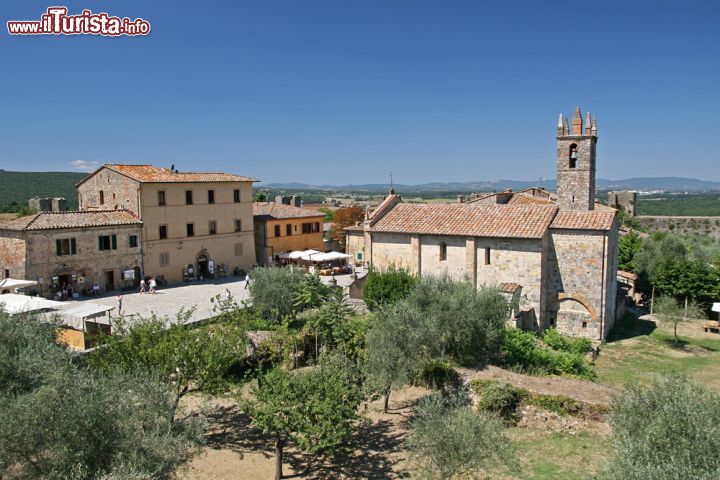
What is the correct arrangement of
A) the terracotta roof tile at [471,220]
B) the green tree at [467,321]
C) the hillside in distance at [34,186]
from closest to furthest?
the green tree at [467,321] < the terracotta roof tile at [471,220] < the hillside in distance at [34,186]

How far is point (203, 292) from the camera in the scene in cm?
3531

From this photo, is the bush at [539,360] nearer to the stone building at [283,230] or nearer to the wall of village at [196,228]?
the wall of village at [196,228]

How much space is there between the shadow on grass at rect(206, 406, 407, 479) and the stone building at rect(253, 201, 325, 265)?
91.5 feet

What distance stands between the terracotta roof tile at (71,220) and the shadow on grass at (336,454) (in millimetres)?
20492

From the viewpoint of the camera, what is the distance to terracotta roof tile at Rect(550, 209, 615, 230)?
27.9 metres

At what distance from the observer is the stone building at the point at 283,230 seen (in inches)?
1797

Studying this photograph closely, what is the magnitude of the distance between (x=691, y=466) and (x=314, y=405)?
8.44 meters

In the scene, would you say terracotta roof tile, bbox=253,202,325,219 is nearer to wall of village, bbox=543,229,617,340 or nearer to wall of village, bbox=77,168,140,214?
wall of village, bbox=77,168,140,214

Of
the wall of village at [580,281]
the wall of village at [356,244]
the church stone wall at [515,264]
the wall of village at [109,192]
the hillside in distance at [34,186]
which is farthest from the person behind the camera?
the hillside in distance at [34,186]

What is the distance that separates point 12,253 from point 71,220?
147 inches

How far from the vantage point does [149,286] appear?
36219 mm

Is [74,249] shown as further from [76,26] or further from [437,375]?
[437,375]

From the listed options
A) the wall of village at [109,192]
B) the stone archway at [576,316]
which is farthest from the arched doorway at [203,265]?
the stone archway at [576,316]


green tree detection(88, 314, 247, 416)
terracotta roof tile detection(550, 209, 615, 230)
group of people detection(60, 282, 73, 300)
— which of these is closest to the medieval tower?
terracotta roof tile detection(550, 209, 615, 230)
